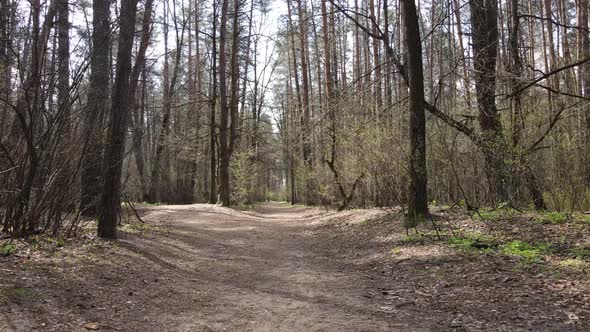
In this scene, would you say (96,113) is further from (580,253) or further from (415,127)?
(580,253)

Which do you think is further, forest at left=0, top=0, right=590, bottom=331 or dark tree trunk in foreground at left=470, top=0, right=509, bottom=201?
dark tree trunk in foreground at left=470, top=0, right=509, bottom=201

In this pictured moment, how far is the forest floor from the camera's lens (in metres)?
4.01

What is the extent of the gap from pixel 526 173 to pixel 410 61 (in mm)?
3232

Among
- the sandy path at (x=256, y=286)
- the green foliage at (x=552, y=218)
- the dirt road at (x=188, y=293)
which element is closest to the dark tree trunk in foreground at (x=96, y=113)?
the dirt road at (x=188, y=293)

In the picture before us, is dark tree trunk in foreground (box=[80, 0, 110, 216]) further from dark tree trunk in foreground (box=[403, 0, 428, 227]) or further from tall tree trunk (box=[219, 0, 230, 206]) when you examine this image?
tall tree trunk (box=[219, 0, 230, 206])

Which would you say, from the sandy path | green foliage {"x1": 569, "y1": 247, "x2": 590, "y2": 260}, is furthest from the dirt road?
green foliage {"x1": 569, "y1": 247, "x2": 590, "y2": 260}

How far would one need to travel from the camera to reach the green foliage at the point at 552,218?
23.2 ft

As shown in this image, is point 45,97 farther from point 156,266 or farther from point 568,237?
point 568,237

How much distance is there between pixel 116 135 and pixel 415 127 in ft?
18.7

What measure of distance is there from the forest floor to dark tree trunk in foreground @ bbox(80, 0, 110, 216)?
1425 millimetres

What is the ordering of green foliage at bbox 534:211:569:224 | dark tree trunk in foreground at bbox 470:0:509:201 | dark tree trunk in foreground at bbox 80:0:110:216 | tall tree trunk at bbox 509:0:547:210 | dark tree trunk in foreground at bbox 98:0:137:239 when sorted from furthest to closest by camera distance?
tall tree trunk at bbox 509:0:547:210 < dark tree trunk in foreground at bbox 470:0:509:201 < dark tree trunk in foreground at bbox 98:0:137:239 < green foliage at bbox 534:211:569:224 < dark tree trunk in foreground at bbox 80:0:110:216

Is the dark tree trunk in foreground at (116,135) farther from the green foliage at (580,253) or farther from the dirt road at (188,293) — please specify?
the green foliage at (580,253)

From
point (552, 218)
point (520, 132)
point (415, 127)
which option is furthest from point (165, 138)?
point (552, 218)

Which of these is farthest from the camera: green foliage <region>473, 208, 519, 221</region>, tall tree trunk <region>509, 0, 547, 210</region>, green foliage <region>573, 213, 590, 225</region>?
tall tree trunk <region>509, 0, 547, 210</region>
